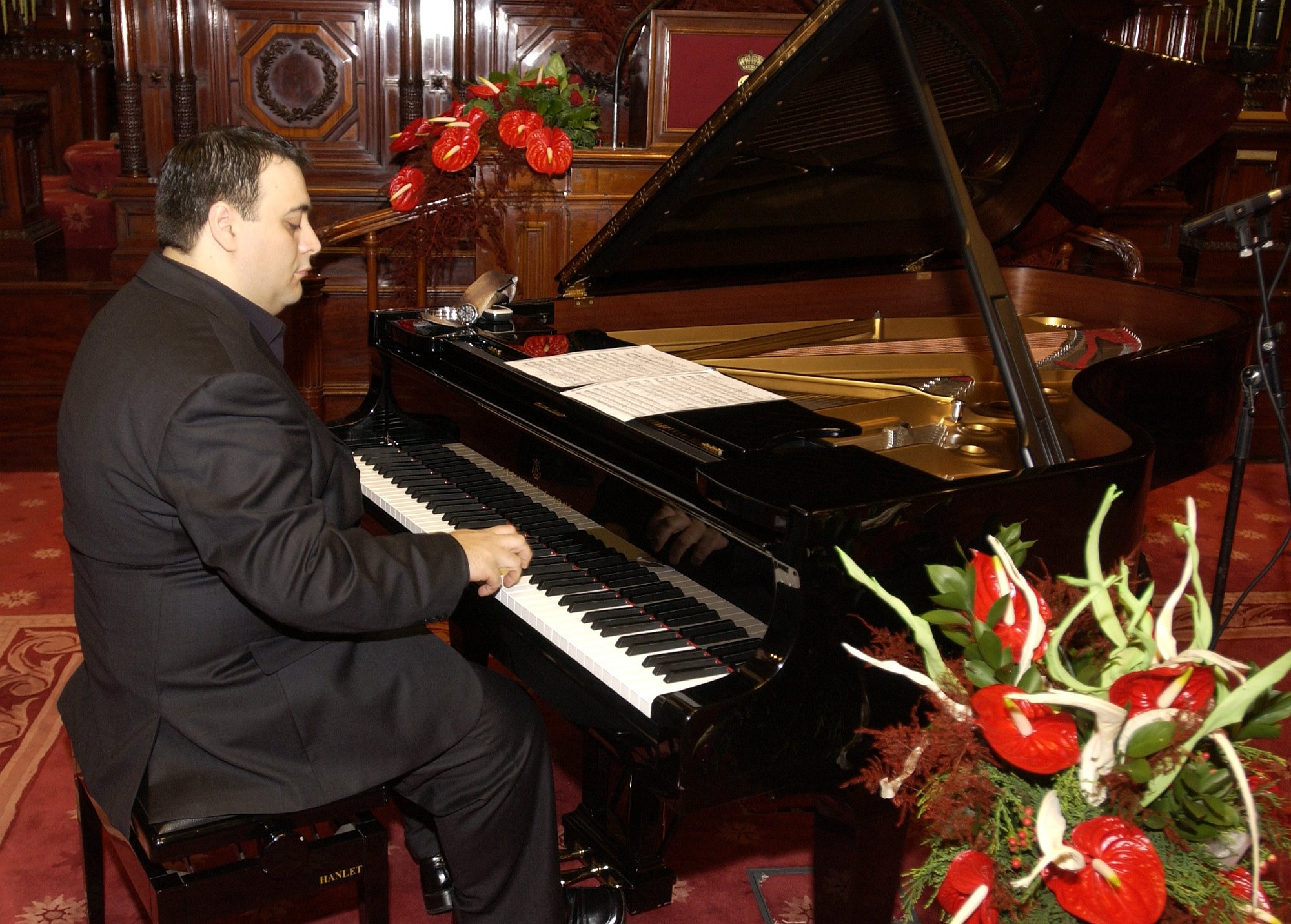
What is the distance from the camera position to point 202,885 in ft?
5.65

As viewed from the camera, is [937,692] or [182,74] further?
[182,74]

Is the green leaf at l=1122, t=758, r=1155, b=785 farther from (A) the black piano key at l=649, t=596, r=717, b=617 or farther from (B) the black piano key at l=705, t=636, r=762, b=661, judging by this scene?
(A) the black piano key at l=649, t=596, r=717, b=617

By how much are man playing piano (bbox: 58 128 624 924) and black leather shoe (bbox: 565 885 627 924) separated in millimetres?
354

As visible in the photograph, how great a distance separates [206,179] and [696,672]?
39.3 inches

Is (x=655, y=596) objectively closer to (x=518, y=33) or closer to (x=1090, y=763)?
(x=1090, y=763)

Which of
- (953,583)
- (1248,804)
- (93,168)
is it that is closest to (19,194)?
(93,168)

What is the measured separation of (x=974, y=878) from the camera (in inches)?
44.0

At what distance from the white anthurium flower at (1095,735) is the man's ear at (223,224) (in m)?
1.30

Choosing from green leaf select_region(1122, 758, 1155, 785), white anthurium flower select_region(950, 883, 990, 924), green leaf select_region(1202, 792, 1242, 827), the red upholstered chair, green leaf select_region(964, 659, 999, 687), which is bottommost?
white anthurium flower select_region(950, 883, 990, 924)

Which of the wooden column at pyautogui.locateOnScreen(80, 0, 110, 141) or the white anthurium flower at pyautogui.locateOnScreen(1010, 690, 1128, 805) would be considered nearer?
the white anthurium flower at pyautogui.locateOnScreen(1010, 690, 1128, 805)

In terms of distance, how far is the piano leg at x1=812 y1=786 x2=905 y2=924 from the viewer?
Answer: 6.01 feet

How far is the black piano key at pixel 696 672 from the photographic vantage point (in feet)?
5.61

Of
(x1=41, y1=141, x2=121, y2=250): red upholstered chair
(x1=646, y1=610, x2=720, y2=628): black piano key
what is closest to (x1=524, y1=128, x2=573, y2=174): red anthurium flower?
(x1=41, y1=141, x2=121, y2=250): red upholstered chair

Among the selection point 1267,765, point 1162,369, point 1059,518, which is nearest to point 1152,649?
point 1267,765
